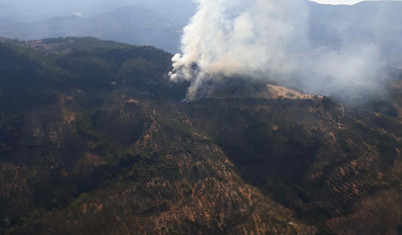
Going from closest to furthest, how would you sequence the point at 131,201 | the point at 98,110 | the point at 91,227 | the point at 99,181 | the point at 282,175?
the point at 91,227 → the point at 131,201 → the point at 99,181 → the point at 282,175 → the point at 98,110

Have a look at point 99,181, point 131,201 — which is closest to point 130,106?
point 99,181

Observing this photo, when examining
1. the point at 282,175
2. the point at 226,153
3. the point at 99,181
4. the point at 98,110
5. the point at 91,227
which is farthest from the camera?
the point at 98,110

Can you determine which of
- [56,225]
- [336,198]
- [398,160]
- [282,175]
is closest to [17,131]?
[56,225]

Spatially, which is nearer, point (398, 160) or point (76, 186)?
point (76, 186)

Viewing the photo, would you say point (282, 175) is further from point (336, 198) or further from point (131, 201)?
point (131, 201)

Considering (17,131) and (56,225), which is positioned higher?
(17,131)

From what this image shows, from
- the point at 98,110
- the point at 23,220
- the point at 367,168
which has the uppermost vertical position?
the point at 98,110
